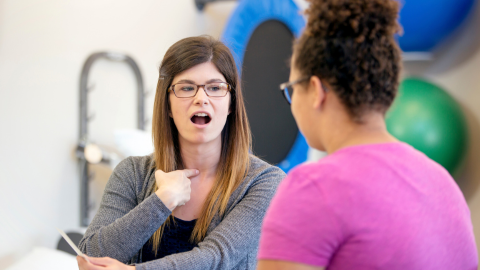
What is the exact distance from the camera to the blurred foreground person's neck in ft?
2.14

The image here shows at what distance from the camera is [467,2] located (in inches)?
79.4

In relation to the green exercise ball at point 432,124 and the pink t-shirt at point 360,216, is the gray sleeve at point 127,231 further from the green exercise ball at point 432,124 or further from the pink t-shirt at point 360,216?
the green exercise ball at point 432,124

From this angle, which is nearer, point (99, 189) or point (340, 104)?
point (340, 104)

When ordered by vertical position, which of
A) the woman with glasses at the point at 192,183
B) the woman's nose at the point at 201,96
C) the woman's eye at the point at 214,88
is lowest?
the woman with glasses at the point at 192,183

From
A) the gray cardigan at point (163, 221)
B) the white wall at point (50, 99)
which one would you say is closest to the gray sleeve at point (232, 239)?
the gray cardigan at point (163, 221)

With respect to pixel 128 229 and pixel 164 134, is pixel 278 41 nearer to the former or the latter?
pixel 164 134

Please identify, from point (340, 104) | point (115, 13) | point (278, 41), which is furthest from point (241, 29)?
point (340, 104)

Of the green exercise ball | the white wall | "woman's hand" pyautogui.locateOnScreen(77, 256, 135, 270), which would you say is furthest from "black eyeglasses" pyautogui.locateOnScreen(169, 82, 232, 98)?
the green exercise ball

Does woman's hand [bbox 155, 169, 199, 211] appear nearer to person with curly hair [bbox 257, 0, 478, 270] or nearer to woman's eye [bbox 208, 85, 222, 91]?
woman's eye [bbox 208, 85, 222, 91]

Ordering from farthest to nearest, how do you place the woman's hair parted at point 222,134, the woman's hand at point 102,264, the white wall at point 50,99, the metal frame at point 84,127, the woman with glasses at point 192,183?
the metal frame at point 84,127 → the white wall at point 50,99 → the woman's hair parted at point 222,134 → the woman with glasses at point 192,183 → the woman's hand at point 102,264

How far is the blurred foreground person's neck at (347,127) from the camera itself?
0.65m

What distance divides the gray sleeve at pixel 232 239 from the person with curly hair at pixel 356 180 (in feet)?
1.35

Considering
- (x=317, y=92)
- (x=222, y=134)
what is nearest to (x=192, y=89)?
(x=222, y=134)

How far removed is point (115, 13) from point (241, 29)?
702 millimetres
